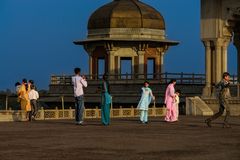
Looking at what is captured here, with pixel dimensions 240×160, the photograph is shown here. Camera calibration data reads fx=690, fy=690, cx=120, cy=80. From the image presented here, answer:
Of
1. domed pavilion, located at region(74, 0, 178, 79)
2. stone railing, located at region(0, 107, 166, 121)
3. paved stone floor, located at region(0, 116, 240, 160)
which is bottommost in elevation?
paved stone floor, located at region(0, 116, 240, 160)

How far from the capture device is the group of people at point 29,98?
2476 cm

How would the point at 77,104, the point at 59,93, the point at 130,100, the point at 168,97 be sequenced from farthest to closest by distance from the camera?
the point at 59,93 → the point at 130,100 → the point at 168,97 → the point at 77,104

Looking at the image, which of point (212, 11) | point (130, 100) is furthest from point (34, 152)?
point (130, 100)

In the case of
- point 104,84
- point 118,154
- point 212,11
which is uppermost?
point 212,11

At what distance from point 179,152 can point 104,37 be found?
135 ft

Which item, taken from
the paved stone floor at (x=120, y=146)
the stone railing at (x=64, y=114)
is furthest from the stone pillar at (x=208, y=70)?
the paved stone floor at (x=120, y=146)

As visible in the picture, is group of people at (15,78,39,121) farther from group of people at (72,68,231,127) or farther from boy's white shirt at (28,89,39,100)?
group of people at (72,68,231,127)

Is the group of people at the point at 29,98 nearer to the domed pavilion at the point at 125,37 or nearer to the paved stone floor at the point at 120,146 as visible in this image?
the paved stone floor at the point at 120,146

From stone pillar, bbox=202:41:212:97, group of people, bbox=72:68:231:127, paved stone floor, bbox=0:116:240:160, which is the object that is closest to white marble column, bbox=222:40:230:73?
stone pillar, bbox=202:41:212:97

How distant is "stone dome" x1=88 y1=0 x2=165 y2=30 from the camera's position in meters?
52.2

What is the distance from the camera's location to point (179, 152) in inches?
440

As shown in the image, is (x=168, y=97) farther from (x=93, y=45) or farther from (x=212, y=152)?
(x=93, y=45)

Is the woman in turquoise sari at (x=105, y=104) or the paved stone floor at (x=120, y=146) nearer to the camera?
the paved stone floor at (x=120, y=146)

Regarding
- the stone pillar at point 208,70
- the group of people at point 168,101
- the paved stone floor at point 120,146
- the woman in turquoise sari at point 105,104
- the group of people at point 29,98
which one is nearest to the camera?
the paved stone floor at point 120,146
